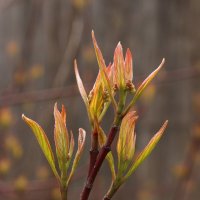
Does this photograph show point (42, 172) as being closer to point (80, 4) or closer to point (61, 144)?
point (80, 4)

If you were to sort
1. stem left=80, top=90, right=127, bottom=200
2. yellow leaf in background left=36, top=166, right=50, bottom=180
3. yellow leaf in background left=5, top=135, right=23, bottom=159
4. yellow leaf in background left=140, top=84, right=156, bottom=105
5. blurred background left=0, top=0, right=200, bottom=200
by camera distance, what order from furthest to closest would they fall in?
blurred background left=0, top=0, right=200, bottom=200
yellow leaf in background left=36, top=166, right=50, bottom=180
yellow leaf in background left=140, top=84, right=156, bottom=105
yellow leaf in background left=5, top=135, right=23, bottom=159
stem left=80, top=90, right=127, bottom=200

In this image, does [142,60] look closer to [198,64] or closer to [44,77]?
[198,64]

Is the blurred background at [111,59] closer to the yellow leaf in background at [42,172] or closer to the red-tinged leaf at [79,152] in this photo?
the yellow leaf in background at [42,172]

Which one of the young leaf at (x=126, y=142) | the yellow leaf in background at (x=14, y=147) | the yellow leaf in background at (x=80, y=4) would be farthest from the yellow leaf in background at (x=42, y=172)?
the young leaf at (x=126, y=142)

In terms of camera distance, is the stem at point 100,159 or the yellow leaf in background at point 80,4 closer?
the stem at point 100,159

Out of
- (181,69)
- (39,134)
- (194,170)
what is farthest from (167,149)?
(39,134)

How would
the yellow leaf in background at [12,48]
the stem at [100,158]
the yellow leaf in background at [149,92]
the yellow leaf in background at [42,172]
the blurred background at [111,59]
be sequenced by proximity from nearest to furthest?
the stem at [100,158], the yellow leaf in background at [149,92], the yellow leaf in background at [42,172], the yellow leaf in background at [12,48], the blurred background at [111,59]

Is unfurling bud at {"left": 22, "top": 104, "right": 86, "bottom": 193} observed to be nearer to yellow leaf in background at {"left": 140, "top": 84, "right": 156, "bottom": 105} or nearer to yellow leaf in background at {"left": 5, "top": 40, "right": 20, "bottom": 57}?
yellow leaf in background at {"left": 140, "top": 84, "right": 156, "bottom": 105}

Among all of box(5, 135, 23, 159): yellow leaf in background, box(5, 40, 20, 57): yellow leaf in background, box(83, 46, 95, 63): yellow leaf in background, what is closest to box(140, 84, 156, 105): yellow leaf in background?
box(83, 46, 95, 63): yellow leaf in background
